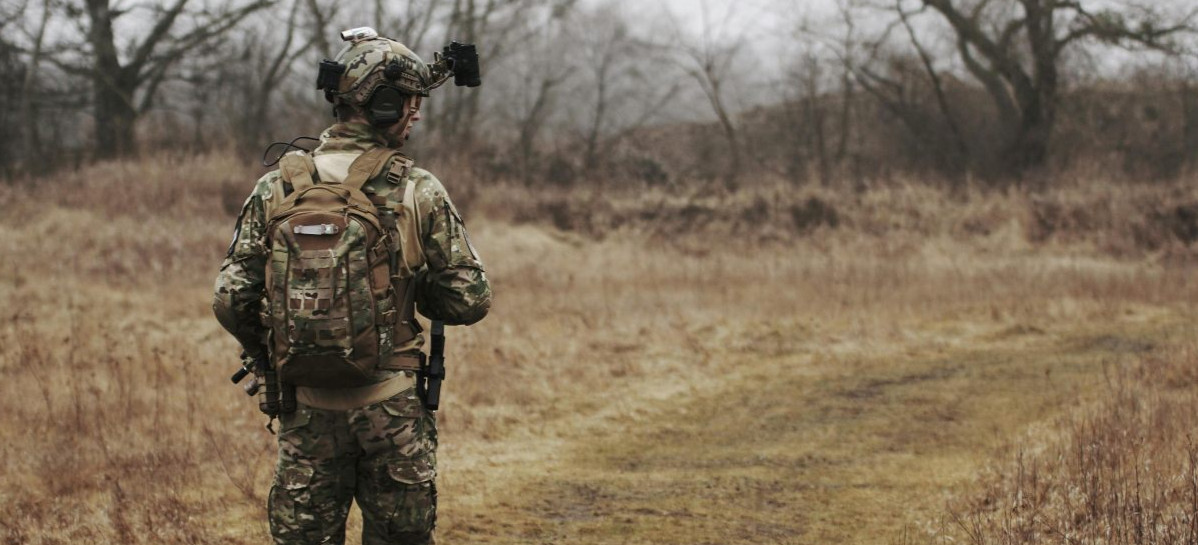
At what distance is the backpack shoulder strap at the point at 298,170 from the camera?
3564 millimetres

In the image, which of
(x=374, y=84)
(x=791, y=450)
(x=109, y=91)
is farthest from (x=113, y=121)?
(x=374, y=84)

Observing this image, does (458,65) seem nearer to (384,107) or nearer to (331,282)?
(384,107)

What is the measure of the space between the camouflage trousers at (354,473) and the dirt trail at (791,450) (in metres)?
1.94

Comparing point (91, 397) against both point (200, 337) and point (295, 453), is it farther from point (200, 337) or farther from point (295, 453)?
point (295, 453)

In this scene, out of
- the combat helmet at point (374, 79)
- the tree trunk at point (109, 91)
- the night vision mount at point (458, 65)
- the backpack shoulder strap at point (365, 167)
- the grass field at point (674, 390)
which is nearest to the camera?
the backpack shoulder strap at point (365, 167)

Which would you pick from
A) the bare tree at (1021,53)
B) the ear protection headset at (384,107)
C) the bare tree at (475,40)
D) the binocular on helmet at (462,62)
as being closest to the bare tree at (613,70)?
the bare tree at (475,40)

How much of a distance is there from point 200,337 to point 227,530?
608 centimetres

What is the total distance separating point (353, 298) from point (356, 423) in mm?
446

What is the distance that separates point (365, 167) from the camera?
3605 mm

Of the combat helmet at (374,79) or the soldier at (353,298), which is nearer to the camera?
the soldier at (353,298)

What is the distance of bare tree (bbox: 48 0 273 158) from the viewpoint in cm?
2205

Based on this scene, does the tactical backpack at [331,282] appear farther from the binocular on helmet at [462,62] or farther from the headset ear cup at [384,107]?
the binocular on helmet at [462,62]

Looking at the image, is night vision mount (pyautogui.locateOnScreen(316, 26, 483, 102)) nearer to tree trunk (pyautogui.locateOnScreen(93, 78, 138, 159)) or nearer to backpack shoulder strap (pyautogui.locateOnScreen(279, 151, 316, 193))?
backpack shoulder strap (pyautogui.locateOnScreen(279, 151, 316, 193))

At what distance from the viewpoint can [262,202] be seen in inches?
144
